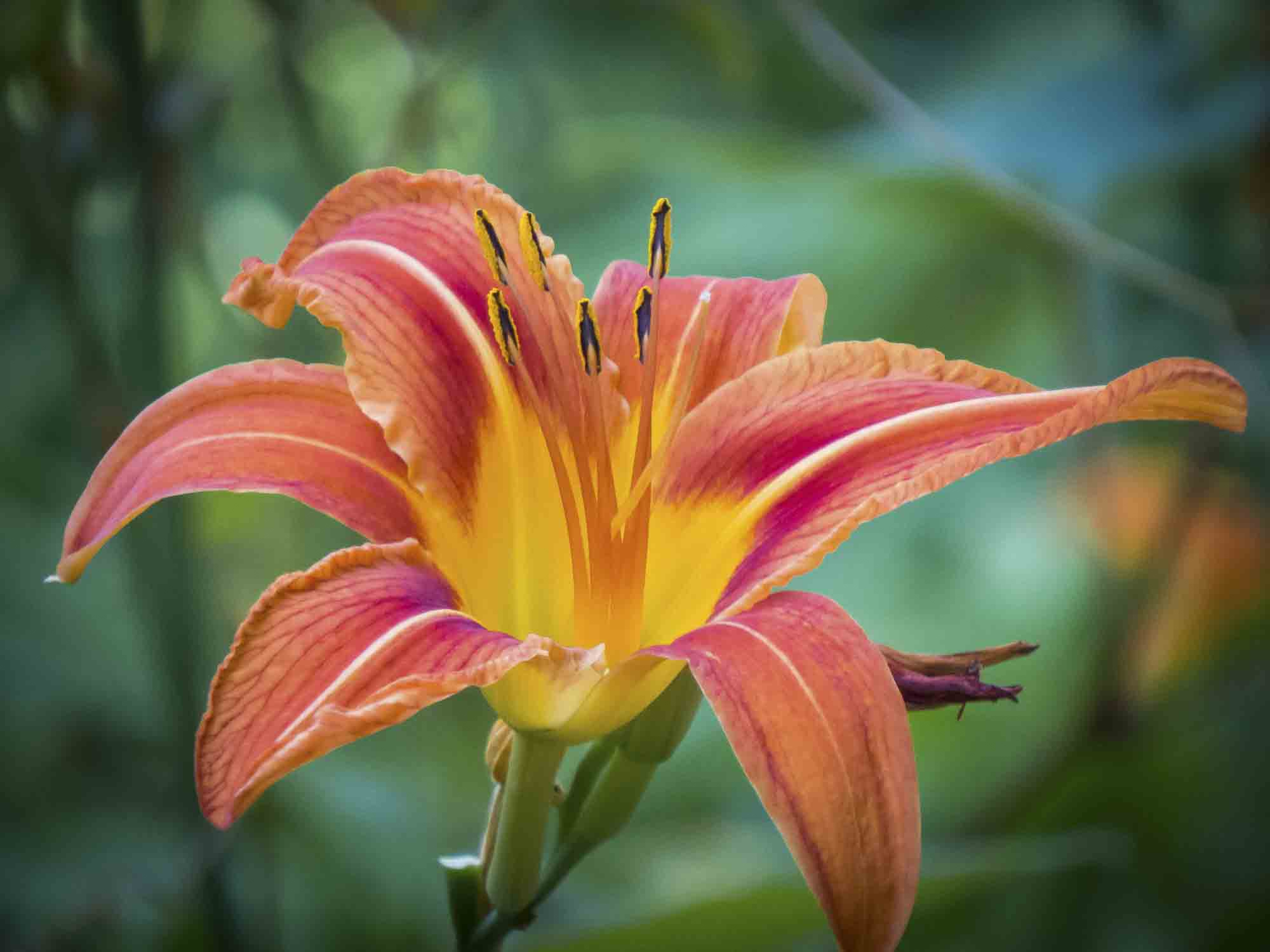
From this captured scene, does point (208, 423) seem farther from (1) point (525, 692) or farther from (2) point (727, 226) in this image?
(2) point (727, 226)

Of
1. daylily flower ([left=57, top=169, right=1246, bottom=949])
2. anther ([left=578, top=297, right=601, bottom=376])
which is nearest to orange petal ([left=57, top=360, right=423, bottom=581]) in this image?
daylily flower ([left=57, top=169, right=1246, bottom=949])

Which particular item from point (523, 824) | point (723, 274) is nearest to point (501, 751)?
point (523, 824)

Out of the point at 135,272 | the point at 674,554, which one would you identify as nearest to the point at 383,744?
the point at 135,272

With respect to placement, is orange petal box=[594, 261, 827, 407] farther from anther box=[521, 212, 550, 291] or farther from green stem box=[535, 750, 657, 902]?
green stem box=[535, 750, 657, 902]

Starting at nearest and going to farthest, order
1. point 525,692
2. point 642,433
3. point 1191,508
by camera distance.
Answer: point 525,692, point 642,433, point 1191,508

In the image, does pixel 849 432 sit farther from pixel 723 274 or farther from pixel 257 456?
pixel 723 274

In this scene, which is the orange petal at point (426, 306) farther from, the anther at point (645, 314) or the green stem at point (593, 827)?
the green stem at point (593, 827)

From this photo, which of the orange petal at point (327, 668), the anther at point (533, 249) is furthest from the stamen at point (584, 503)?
the orange petal at point (327, 668)
